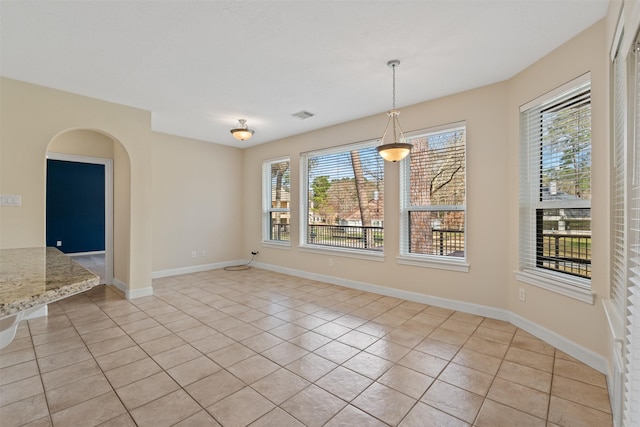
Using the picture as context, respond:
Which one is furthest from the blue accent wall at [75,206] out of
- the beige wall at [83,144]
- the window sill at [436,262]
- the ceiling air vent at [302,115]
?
the window sill at [436,262]

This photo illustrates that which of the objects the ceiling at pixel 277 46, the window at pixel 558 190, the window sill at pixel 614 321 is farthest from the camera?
the window at pixel 558 190

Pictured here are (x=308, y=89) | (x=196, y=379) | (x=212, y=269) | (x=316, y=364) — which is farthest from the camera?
(x=212, y=269)

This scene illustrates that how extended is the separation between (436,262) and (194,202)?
462cm

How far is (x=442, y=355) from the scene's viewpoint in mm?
2504

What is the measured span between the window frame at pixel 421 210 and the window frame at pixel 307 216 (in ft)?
1.32

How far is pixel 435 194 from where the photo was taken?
3850 millimetres

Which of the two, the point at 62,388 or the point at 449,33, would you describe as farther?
the point at 449,33

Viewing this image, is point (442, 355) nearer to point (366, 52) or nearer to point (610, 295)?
point (610, 295)

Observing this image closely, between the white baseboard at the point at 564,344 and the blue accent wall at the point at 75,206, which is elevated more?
the blue accent wall at the point at 75,206

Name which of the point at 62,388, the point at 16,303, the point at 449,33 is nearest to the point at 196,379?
the point at 62,388

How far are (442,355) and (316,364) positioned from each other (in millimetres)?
1087

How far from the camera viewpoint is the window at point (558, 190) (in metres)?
2.50

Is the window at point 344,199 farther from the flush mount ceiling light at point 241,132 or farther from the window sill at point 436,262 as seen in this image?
the flush mount ceiling light at point 241,132

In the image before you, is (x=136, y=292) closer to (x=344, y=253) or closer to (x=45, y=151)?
(x=45, y=151)
